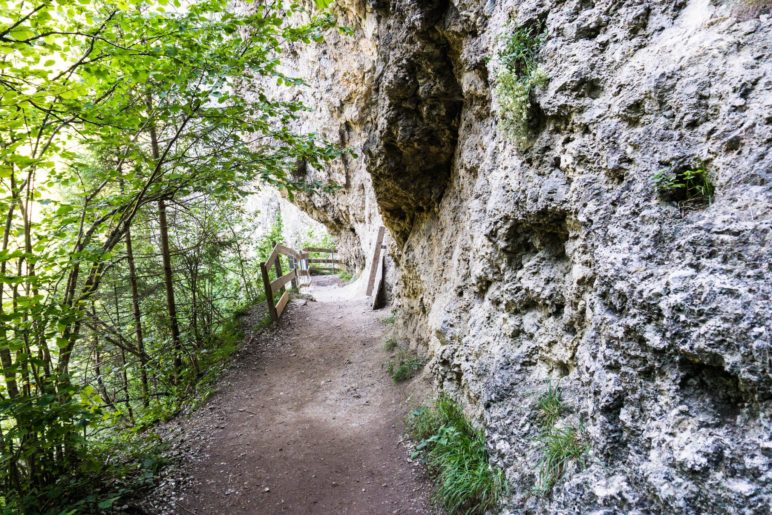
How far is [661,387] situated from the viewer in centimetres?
221

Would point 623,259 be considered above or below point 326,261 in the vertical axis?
above

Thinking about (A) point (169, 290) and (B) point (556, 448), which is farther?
(A) point (169, 290)

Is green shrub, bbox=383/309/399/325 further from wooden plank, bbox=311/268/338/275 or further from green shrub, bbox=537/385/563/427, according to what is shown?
wooden plank, bbox=311/268/338/275

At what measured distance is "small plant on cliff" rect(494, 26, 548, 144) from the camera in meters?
3.64

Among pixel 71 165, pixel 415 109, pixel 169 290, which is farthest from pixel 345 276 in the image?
pixel 71 165

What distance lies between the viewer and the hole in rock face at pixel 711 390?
75.7 inches

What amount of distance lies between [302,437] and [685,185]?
5209mm

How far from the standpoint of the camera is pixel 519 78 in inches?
152

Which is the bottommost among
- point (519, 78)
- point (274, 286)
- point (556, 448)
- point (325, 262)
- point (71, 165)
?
point (325, 262)

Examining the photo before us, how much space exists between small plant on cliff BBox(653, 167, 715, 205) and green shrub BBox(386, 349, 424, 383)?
483 centimetres

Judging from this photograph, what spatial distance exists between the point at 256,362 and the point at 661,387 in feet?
23.8

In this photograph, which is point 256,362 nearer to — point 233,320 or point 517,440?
point 233,320

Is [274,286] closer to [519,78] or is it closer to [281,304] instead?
[281,304]

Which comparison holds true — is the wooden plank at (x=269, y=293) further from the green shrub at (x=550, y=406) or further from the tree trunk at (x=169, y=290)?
the green shrub at (x=550, y=406)
